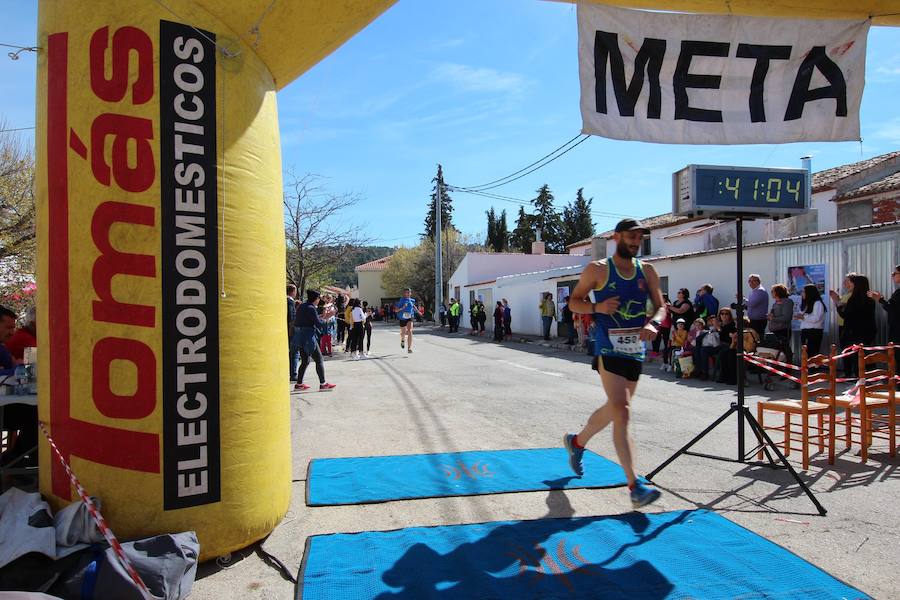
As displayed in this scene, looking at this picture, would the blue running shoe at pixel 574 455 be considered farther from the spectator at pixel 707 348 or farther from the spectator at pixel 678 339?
the spectator at pixel 678 339

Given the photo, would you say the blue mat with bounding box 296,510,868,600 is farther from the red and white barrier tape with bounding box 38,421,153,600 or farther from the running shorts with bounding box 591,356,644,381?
the running shorts with bounding box 591,356,644,381

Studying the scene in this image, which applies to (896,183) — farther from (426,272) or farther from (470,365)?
(426,272)

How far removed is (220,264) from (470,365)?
1171 centimetres

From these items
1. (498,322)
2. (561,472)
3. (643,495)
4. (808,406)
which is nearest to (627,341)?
(643,495)

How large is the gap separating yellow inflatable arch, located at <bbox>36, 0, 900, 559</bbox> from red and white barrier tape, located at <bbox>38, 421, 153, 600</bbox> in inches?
2.1

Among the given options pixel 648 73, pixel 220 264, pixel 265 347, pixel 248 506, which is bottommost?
pixel 248 506

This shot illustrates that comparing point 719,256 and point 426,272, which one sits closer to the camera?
point 719,256

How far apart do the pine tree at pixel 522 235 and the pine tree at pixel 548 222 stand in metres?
1.27

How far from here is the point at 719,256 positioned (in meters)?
16.3

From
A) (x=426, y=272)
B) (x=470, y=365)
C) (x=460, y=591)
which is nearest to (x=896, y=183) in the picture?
(x=470, y=365)

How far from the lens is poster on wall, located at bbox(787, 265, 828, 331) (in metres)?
12.8

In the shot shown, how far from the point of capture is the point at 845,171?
967 inches

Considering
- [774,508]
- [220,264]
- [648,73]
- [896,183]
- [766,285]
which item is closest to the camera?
[220,264]

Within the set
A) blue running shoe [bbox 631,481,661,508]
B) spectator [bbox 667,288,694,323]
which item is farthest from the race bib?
spectator [bbox 667,288,694,323]
